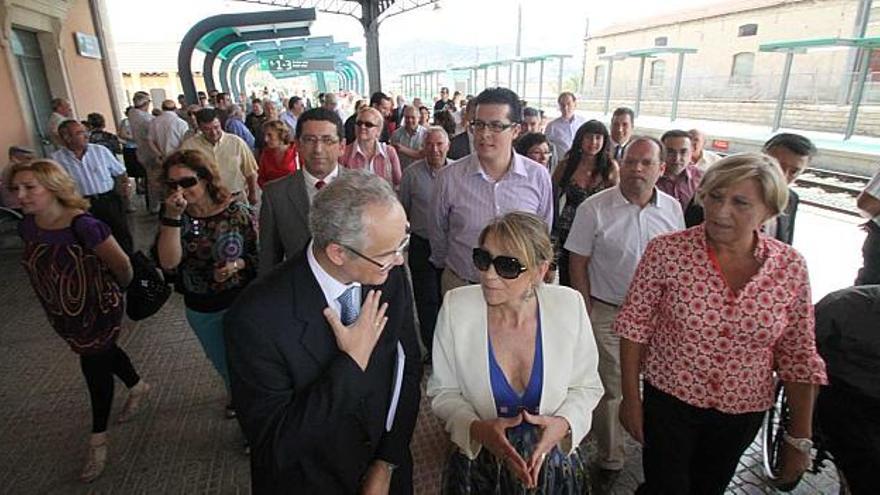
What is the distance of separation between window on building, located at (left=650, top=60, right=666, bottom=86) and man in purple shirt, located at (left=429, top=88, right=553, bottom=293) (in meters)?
26.6

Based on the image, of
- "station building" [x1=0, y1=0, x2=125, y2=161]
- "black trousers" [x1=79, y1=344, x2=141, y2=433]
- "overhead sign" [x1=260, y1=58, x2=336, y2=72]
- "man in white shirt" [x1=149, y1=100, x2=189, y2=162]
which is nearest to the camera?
"black trousers" [x1=79, y1=344, x2=141, y2=433]

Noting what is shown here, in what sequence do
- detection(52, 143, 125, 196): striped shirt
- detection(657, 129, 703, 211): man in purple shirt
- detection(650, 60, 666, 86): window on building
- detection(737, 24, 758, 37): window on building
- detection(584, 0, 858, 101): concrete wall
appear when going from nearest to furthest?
detection(657, 129, 703, 211): man in purple shirt < detection(52, 143, 125, 196): striped shirt < detection(584, 0, 858, 101): concrete wall < detection(737, 24, 758, 37): window on building < detection(650, 60, 666, 86): window on building

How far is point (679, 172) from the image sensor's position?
3275 millimetres

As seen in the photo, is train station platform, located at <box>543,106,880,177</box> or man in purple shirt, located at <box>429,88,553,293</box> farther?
train station platform, located at <box>543,106,880,177</box>

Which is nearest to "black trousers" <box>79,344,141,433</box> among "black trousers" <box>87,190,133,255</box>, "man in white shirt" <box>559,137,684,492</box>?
"black trousers" <box>87,190,133,255</box>

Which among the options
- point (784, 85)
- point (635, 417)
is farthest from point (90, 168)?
point (784, 85)

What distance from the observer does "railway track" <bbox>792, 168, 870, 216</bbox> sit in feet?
24.0

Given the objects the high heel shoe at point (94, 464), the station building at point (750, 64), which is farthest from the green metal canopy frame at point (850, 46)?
the high heel shoe at point (94, 464)

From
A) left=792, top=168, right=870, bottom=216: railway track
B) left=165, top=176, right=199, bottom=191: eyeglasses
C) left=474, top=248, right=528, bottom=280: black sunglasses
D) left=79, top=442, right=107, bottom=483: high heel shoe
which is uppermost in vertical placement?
left=165, top=176, right=199, bottom=191: eyeglasses

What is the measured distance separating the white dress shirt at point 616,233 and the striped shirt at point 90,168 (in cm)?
498

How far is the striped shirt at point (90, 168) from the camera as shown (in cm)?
488

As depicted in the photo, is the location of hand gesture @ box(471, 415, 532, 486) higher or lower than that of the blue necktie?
lower

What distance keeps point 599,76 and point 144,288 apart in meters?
31.7

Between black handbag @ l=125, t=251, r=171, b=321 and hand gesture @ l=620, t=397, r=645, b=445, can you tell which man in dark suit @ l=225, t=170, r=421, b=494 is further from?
black handbag @ l=125, t=251, r=171, b=321
